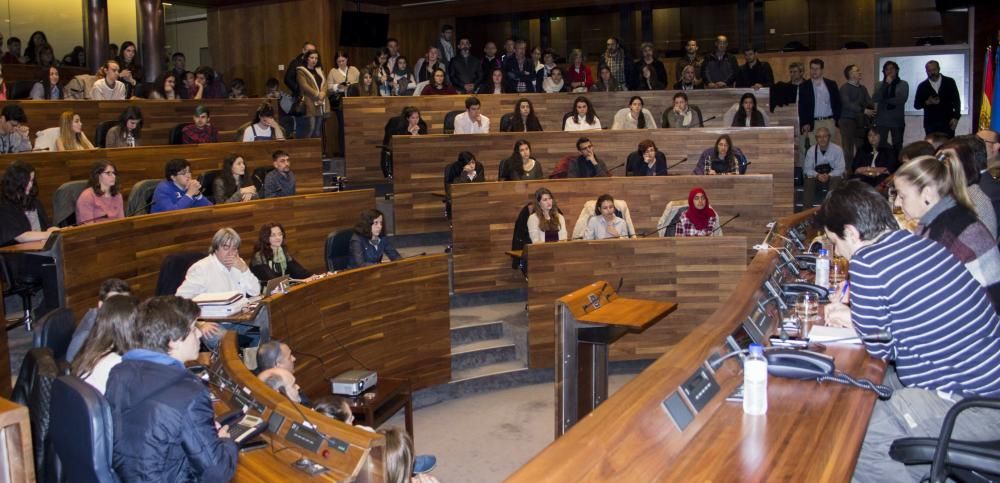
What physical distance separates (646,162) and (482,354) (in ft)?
8.74

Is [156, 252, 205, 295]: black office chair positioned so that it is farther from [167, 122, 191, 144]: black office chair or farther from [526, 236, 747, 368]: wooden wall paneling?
[167, 122, 191, 144]: black office chair

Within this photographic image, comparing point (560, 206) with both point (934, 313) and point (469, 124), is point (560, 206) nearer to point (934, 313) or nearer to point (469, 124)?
point (469, 124)

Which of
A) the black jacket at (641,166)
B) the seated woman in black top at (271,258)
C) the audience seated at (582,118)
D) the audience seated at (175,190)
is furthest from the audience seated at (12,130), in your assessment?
the black jacket at (641,166)

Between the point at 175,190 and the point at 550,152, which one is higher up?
the point at 550,152

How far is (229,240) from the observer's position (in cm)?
571

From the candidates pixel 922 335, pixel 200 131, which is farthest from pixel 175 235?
pixel 922 335

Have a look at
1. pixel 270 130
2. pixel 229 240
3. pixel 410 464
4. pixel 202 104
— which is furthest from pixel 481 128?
pixel 410 464

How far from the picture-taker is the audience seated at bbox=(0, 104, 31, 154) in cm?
723

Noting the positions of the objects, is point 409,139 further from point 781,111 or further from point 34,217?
point 781,111

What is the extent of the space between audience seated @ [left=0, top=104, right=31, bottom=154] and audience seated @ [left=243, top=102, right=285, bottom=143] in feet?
6.30

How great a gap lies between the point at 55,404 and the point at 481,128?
6.96m

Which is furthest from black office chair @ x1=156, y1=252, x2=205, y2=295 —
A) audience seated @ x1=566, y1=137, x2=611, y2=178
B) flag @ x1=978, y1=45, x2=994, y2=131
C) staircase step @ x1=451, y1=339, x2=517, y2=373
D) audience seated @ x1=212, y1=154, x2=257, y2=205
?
flag @ x1=978, y1=45, x2=994, y2=131

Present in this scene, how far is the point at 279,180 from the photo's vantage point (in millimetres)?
7777

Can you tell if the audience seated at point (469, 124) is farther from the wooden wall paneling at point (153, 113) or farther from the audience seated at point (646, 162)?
the wooden wall paneling at point (153, 113)
